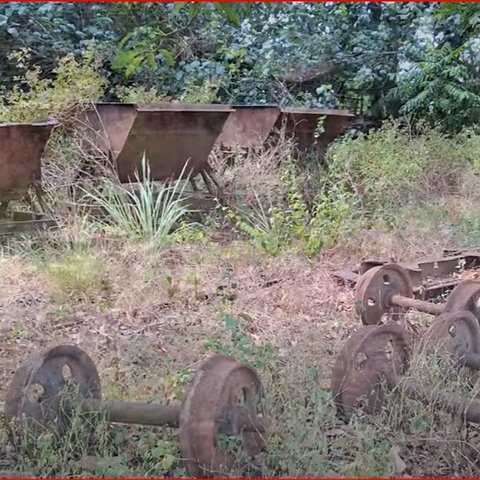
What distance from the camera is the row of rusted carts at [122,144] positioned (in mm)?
5383

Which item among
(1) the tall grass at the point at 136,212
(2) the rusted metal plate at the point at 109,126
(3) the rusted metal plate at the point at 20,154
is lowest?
(1) the tall grass at the point at 136,212

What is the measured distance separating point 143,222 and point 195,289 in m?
1.03

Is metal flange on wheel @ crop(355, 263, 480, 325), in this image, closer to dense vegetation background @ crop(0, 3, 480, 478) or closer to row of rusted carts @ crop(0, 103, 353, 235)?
dense vegetation background @ crop(0, 3, 480, 478)

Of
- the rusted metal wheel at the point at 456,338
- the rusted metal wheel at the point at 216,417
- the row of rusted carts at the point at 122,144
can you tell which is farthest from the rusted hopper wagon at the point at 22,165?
the rusted metal wheel at the point at 216,417

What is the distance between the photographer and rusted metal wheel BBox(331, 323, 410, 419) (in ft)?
8.86

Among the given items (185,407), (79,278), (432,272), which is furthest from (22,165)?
(185,407)

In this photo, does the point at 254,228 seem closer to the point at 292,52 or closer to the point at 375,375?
the point at 375,375

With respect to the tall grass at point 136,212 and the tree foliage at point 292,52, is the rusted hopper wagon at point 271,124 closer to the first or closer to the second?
the tree foliage at point 292,52

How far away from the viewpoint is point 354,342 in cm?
272

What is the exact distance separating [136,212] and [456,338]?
2.90m

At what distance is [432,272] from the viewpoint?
4.73m

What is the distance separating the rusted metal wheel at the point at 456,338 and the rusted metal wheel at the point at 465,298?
261 mm

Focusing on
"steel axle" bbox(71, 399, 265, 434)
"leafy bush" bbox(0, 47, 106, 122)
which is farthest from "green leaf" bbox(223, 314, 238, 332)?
"leafy bush" bbox(0, 47, 106, 122)

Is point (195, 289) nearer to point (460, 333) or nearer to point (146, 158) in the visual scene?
point (460, 333)
